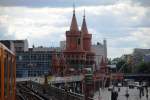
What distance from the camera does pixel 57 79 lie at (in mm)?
129750

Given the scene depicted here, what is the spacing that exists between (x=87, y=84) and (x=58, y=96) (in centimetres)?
2342

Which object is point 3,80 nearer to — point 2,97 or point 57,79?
point 2,97

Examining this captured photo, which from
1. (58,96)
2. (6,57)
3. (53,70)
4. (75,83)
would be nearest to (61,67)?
(53,70)

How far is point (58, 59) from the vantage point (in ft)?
643

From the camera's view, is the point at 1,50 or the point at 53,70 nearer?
the point at 1,50

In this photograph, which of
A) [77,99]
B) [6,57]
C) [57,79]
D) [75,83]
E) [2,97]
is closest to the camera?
[2,97]

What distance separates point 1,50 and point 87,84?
34.6ft

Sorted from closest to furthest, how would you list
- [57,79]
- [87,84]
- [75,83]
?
[87,84], [57,79], [75,83]

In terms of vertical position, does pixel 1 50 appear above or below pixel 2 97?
above

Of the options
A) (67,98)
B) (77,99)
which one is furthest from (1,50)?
(67,98)

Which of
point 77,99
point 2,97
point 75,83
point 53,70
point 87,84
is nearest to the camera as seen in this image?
point 2,97

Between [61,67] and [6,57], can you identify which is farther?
[61,67]

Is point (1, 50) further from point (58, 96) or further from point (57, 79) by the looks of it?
point (57, 79)

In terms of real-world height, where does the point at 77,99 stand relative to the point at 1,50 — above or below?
below
